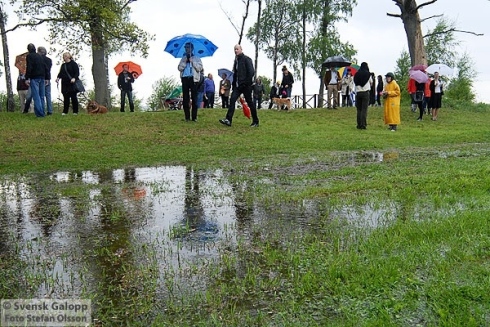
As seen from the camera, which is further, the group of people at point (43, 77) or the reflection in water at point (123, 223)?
the group of people at point (43, 77)

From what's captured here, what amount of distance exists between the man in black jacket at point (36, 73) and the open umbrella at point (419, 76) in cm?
1288

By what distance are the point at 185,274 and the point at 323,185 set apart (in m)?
3.66

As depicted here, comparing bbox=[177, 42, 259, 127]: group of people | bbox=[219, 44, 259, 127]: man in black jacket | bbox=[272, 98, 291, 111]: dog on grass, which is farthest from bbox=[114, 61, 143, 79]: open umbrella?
bbox=[219, 44, 259, 127]: man in black jacket

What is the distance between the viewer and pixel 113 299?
10.7 ft

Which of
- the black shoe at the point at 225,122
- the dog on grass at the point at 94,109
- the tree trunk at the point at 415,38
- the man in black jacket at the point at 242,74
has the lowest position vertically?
the black shoe at the point at 225,122

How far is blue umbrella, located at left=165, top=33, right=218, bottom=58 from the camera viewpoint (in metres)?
16.1

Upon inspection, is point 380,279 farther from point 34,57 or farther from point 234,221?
point 34,57

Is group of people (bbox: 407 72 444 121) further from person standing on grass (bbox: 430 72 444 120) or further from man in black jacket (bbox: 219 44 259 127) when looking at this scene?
man in black jacket (bbox: 219 44 259 127)

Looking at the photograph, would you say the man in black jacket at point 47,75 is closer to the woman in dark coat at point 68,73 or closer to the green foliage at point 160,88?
the woman in dark coat at point 68,73

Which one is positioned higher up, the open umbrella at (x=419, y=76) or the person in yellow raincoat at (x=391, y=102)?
the open umbrella at (x=419, y=76)

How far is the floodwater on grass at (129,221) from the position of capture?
12.4 ft

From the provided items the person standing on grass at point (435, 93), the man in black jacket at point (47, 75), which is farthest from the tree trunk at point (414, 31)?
the man in black jacket at point (47, 75)

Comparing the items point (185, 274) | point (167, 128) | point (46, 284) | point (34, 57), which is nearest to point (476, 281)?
point (185, 274)

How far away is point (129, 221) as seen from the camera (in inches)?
207
